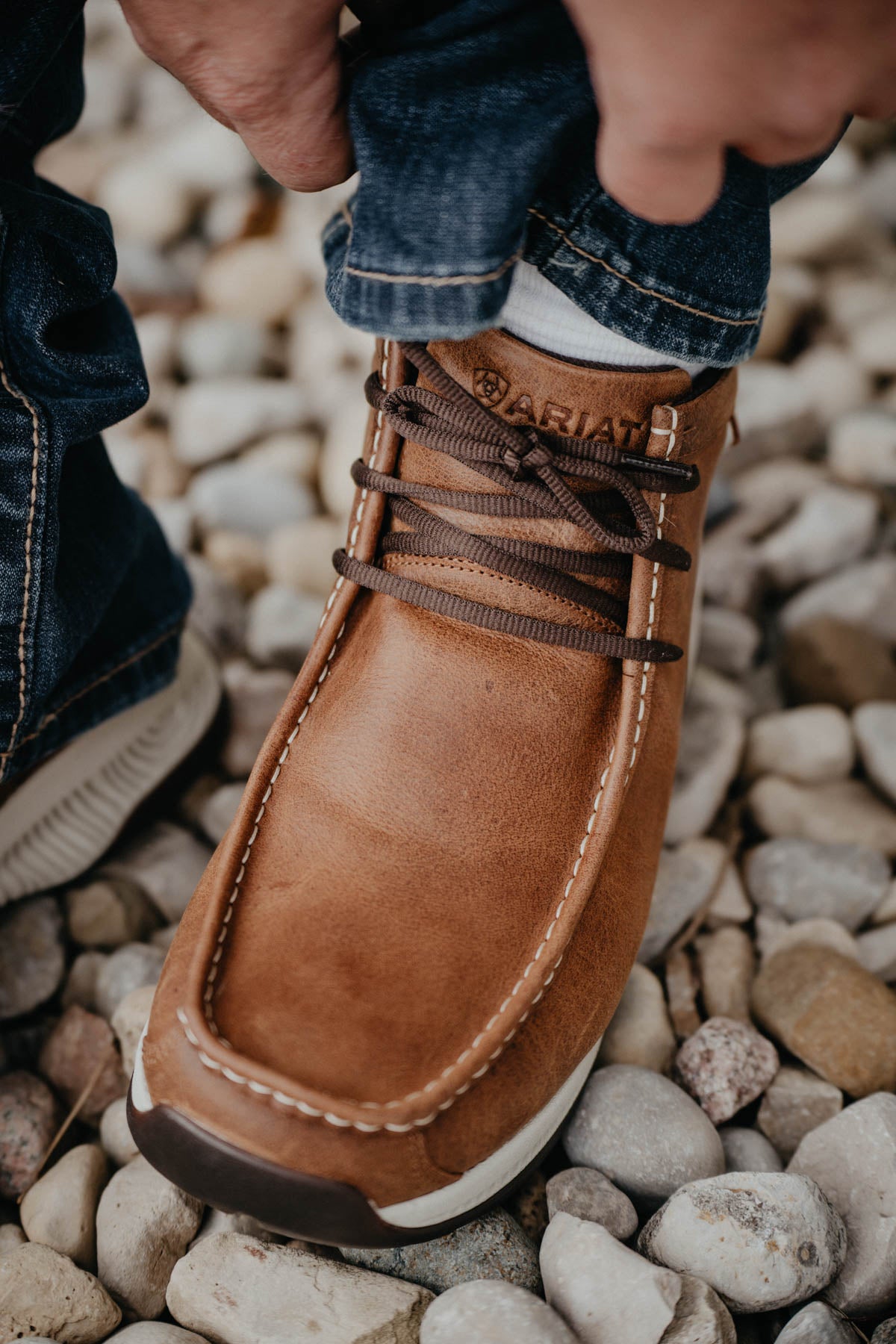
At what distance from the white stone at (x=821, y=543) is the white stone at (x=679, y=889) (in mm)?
470

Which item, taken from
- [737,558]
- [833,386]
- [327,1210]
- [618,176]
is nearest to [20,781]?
[327,1210]

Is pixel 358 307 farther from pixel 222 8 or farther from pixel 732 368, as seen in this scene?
pixel 732 368

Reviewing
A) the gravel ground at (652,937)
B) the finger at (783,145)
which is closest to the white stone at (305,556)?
the gravel ground at (652,937)

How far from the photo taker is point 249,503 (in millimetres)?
1438

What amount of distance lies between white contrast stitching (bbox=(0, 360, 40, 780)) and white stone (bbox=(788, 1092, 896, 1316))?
0.72 metres

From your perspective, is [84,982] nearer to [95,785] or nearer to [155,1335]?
[95,785]

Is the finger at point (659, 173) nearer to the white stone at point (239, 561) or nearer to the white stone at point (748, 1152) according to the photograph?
the white stone at point (748, 1152)

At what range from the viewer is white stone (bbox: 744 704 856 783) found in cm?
110

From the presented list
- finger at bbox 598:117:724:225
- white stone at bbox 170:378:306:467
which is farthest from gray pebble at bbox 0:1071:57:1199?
white stone at bbox 170:378:306:467

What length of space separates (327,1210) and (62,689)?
0.50 m

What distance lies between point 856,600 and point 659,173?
845 millimetres

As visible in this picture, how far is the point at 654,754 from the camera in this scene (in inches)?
32.2

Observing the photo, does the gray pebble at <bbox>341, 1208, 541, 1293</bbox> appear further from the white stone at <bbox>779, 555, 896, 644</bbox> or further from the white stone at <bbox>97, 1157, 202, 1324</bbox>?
the white stone at <bbox>779, 555, 896, 644</bbox>

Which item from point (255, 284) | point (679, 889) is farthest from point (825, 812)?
point (255, 284)
